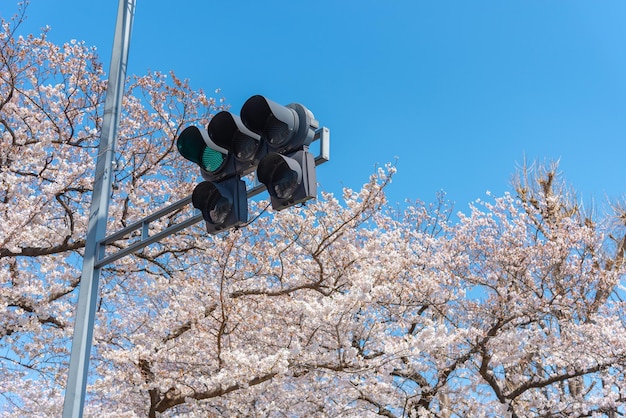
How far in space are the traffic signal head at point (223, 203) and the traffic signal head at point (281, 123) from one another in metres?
0.37

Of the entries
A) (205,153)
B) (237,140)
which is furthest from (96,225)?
(237,140)

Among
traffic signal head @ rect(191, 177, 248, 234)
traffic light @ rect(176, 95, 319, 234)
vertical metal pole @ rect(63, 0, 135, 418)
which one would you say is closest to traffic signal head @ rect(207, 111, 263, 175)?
traffic light @ rect(176, 95, 319, 234)

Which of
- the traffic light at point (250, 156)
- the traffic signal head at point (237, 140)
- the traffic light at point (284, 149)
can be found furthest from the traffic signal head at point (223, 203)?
the traffic light at point (284, 149)

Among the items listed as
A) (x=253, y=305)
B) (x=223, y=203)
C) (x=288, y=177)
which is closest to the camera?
(x=288, y=177)

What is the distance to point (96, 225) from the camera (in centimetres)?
452

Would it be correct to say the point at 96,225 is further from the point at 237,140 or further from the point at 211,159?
the point at 237,140

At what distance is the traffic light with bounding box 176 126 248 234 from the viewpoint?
11.4ft

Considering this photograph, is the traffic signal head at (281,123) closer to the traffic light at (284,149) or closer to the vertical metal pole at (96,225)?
the traffic light at (284,149)

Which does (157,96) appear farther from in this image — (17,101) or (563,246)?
(563,246)

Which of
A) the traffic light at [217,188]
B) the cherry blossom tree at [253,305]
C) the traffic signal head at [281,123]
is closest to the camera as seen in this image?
the traffic signal head at [281,123]

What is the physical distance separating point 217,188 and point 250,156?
0.29m

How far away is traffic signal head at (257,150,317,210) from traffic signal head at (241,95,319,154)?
7 centimetres

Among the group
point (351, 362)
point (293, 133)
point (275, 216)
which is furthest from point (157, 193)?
point (293, 133)

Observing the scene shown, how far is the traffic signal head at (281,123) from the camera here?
124 inches
